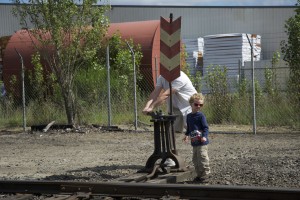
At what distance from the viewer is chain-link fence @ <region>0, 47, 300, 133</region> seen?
1684 centimetres

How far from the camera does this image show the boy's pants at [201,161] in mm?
8562

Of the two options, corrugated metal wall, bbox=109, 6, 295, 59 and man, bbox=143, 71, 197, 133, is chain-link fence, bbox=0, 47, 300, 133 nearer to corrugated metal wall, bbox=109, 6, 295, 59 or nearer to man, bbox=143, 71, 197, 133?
man, bbox=143, 71, 197, 133

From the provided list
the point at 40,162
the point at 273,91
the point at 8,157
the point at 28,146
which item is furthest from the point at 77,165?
the point at 273,91

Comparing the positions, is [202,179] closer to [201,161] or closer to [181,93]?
[201,161]

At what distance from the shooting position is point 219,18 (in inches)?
1646

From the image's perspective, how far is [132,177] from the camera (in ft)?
27.1

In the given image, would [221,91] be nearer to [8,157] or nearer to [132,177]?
[8,157]

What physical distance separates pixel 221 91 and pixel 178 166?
929cm

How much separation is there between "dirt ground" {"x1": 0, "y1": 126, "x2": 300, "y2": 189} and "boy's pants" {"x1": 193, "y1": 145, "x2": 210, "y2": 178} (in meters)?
0.16

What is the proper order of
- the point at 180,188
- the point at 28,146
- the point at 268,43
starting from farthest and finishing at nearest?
the point at 268,43 → the point at 28,146 → the point at 180,188

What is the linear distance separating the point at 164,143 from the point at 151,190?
1667mm

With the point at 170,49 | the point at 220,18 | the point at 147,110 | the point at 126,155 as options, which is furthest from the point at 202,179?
the point at 220,18

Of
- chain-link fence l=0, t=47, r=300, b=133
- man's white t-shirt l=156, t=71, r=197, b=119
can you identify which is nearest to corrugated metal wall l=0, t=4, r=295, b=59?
chain-link fence l=0, t=47, r=300, b=133

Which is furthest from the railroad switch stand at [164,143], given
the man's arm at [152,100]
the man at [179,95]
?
the man at [179,95]
